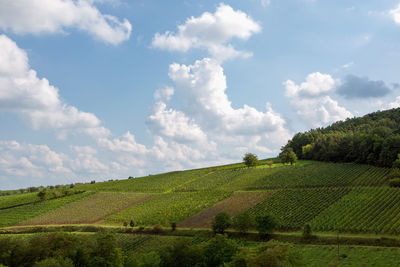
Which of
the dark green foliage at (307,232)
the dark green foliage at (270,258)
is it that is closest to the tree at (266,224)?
the dark green foliage at (307,232)

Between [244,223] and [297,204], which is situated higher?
[297,204]

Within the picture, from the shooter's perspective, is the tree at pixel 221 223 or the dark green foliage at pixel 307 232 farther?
the tree at pixel 221 223

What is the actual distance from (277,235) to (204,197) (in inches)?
1547

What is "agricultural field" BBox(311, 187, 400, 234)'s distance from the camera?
5462 centimetres

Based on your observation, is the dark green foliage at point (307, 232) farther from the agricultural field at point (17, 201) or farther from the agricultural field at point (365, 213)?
the agricultural field at point (17, 201)

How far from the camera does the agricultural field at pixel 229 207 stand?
244ft

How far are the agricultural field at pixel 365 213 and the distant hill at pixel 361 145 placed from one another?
32.4m

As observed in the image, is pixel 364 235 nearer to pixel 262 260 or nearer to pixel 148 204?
pixel 262 260

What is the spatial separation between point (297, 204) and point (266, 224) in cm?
1814

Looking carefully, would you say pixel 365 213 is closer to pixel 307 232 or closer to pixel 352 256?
pixel 307 232

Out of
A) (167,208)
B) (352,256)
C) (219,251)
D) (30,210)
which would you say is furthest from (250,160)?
(219,251)

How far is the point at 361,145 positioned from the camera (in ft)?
372

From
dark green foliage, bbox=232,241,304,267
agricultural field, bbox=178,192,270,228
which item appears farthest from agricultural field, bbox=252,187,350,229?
dark green foliage, bbox=232,241,304,267

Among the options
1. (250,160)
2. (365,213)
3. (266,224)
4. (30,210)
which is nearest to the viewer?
(266,224)
